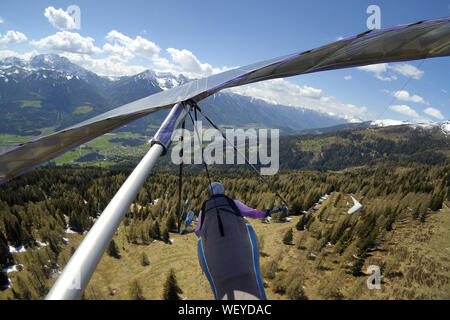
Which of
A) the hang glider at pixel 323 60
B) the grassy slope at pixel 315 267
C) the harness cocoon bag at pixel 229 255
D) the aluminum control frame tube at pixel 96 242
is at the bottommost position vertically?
the grassy slope at pixel 315 267

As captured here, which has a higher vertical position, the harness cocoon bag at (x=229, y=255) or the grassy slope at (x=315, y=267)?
the harness cocoon bag at (x=229, y=255)

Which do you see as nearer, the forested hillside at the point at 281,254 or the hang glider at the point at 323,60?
the hang glider at the point at 323,60

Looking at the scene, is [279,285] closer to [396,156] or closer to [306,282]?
[306,282]

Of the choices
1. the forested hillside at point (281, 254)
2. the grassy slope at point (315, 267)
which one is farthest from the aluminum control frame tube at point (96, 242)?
the grassy slope at point (315, 267)

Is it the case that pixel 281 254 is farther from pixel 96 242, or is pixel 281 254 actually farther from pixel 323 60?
pixel 96 242

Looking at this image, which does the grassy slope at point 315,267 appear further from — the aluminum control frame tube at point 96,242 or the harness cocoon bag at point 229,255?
the aluminum control frame tube at point 96,242

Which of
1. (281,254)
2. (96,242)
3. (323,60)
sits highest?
(323,60)

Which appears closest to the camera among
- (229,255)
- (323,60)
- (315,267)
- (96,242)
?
(96,242)

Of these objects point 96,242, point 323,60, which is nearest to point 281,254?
point 323,60
